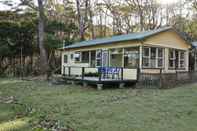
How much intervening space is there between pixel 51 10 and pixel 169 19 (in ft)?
57.3

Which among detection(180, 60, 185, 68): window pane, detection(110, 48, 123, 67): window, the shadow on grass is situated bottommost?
the shadow on grass

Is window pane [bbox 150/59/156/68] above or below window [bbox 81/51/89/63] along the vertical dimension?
below

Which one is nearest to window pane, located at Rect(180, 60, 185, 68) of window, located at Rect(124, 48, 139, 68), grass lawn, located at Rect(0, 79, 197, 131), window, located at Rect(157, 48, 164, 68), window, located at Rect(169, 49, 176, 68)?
window, located at Rect(169, 49, 176, 68)

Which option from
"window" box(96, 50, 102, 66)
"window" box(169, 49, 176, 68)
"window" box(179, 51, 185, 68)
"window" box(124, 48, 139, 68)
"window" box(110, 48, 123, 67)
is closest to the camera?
"window" box(124, 48, 139, 68)

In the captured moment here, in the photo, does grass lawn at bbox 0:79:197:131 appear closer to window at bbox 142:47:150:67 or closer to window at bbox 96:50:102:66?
window at bbox 142:47:150:67

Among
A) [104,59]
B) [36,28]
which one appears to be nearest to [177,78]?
[104,59]

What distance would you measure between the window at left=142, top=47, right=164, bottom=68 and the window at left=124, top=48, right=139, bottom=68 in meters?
0.53

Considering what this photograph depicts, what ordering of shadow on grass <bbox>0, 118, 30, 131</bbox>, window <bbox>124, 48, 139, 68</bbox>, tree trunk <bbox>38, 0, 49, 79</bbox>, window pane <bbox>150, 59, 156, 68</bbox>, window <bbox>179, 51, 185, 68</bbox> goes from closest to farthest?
1. shadow on grass <bbox>0, 118, 30, 131</bbox>
2. window <bbox>124, 48, 139, 68</bbox>
3. window pane <bbox>150, 59, 156, 68</bbox>
4. window <bbox>179, 51, 185, 68</bbox>
5. tree trunk <bbox>38, 0, 49, 79</bbox>

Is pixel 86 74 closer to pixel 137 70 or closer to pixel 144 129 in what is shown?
pixel 137 70

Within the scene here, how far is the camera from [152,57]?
17297mm

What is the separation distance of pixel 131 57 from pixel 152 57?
1.51 m

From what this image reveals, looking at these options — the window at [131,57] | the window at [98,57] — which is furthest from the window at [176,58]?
the window at [98,57]

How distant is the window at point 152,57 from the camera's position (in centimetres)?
1678

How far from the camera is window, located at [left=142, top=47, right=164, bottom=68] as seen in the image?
55.1 feet
